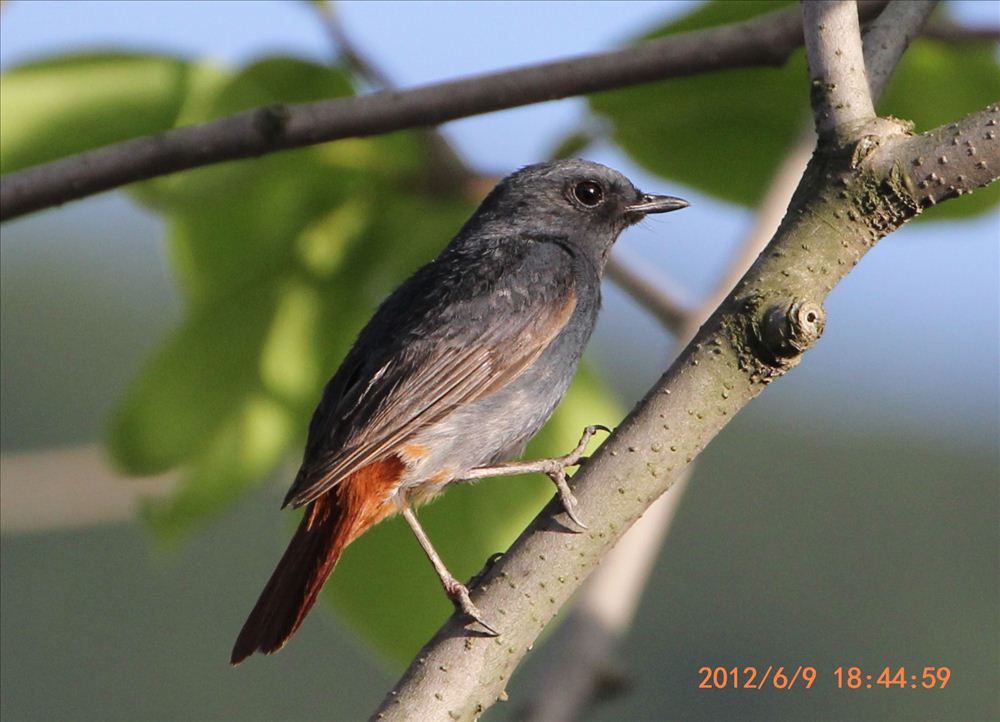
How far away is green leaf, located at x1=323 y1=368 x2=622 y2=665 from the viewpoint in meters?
3.10

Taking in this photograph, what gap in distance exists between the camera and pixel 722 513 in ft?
47.5

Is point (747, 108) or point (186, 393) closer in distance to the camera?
point (186, 393)

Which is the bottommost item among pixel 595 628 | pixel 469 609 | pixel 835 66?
pixel 469 609

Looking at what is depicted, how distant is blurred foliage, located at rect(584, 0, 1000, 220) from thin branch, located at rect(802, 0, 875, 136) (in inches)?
25.1

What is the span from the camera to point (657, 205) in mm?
4664

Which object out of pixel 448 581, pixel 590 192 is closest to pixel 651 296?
pixel 448 581

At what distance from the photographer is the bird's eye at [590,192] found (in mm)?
4691

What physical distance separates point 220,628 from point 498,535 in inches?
399

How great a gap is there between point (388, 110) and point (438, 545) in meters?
1.09

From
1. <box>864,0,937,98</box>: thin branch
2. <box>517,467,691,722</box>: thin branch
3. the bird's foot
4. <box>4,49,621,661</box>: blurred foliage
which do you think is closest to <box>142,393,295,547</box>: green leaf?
<box>4,49,621,661</box>: blurred foliage

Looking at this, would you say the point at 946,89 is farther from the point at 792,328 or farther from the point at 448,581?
the point at 448,581

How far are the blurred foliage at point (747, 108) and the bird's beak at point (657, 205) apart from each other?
Result: 39.2 inches

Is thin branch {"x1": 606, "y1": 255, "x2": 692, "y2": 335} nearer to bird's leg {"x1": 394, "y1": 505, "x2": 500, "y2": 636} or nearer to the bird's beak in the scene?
the bird's beak
